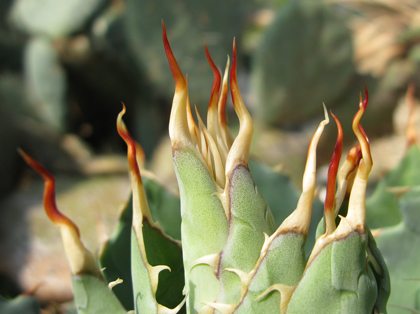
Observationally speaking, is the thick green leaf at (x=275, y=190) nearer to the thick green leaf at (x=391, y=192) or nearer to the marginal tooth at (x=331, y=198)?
the thick green leaf at (x=391, y=192)

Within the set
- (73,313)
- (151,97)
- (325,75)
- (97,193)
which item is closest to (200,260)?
(73,313)

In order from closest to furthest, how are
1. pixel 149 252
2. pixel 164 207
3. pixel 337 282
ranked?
1. pixel 337 282
2. pixel 149 252
3. pixel 164 207

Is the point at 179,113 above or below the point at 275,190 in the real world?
above

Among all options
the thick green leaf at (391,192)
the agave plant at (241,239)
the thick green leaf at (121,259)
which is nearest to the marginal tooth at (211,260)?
the agave plant at (241,239)

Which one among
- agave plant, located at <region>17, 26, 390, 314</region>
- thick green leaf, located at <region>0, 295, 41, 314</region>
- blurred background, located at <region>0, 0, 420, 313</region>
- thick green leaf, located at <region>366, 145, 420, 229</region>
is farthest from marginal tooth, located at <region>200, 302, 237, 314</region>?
blurred background, located at <region>0, 0, 420, 313</region>

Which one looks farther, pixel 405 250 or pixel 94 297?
pixel 405 250

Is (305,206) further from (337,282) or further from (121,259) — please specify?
(121,259)

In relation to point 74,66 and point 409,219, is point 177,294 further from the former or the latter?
point 74,66

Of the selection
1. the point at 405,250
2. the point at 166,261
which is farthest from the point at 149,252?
the point at 405,250
